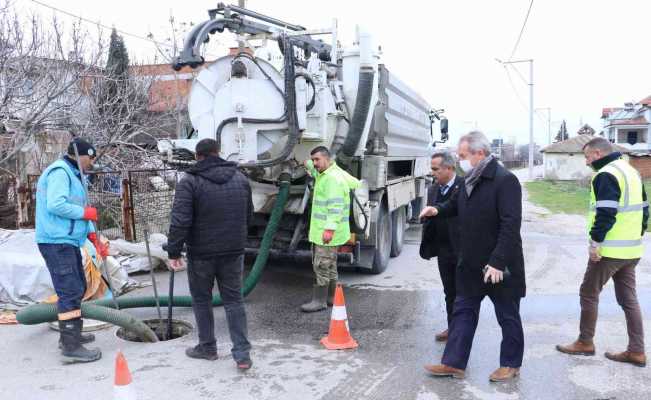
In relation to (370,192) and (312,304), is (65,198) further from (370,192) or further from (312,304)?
(370,192)

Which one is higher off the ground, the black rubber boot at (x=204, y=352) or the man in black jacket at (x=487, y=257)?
the man in black jacket at (x=487, y=257)

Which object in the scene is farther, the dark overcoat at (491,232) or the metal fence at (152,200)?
the metal fence at (152,200)

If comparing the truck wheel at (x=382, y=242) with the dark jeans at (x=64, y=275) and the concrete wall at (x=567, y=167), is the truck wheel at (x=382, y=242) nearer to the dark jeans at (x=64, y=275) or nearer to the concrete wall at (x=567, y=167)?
the dark jeans at (x=64, y=275)

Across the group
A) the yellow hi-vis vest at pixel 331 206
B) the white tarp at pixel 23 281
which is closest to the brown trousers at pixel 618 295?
the yellow hi-vis vest at pixel 331 206

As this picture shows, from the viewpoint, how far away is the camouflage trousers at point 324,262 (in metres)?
5.76

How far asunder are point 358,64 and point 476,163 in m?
3.15

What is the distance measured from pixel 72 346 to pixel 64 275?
0.58 metres

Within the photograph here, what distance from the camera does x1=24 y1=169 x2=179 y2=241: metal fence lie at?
9141 mm

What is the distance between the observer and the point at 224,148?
231 inches

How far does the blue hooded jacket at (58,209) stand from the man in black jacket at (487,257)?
2967 mm

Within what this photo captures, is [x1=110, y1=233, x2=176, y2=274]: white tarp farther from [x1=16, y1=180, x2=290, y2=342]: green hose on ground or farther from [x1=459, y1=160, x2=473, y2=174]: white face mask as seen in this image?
[x1=459, y1=160, x2=473, y2=174]: white face mask

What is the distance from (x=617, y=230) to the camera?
4273 mm

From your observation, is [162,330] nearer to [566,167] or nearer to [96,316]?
[96,316]

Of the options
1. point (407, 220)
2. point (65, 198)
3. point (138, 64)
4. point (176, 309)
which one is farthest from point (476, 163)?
point (138, 64)
